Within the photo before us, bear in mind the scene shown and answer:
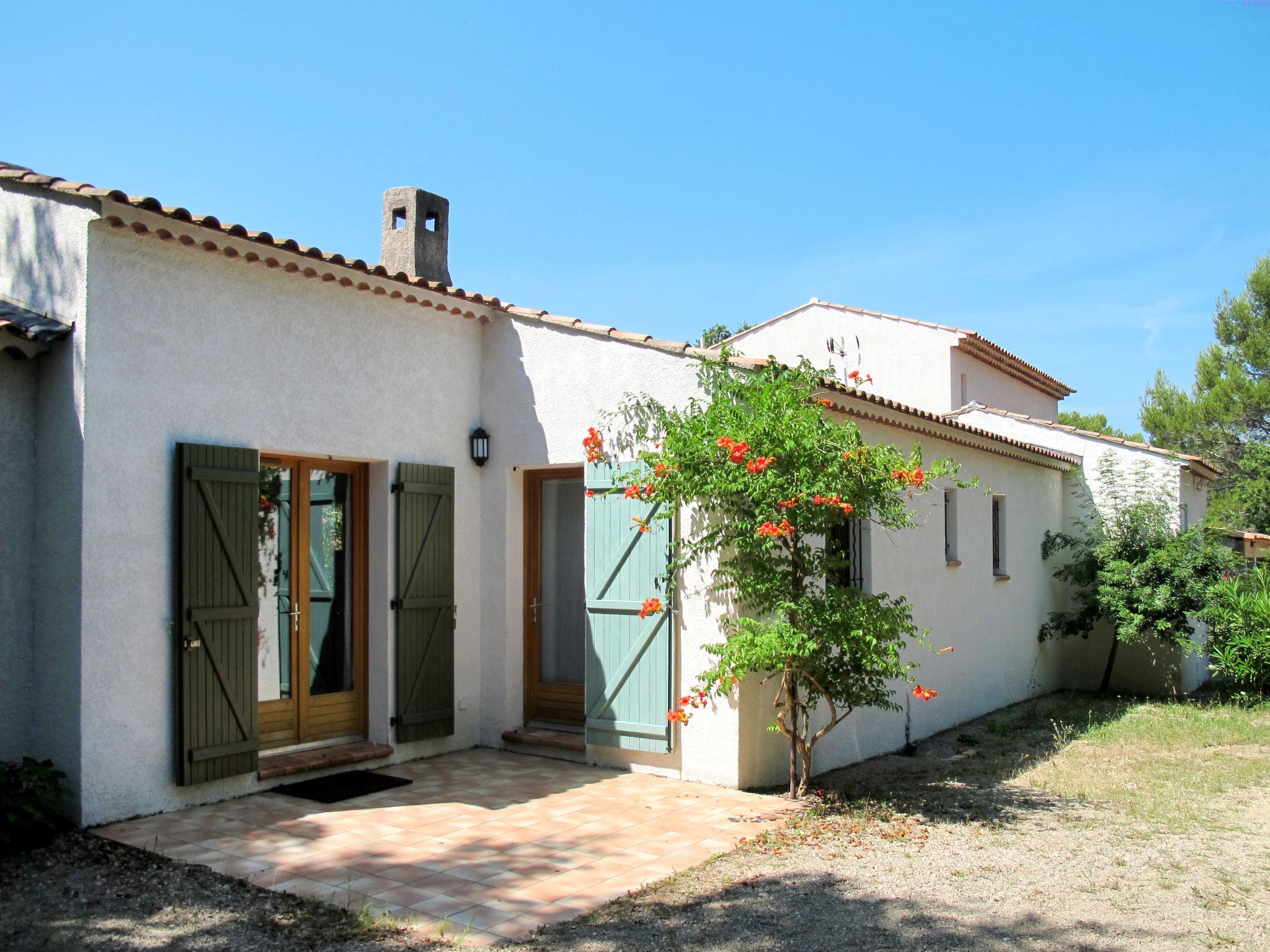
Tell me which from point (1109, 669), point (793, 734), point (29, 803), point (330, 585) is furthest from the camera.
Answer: point (1109, 669)

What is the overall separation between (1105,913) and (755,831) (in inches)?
83.2

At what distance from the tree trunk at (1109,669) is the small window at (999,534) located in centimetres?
242

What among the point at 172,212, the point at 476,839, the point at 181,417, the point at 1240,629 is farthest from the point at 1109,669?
the point at 172,212

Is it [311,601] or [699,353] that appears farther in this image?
[311,601]

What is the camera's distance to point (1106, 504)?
13.5 m

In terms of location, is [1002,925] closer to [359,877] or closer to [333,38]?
[359,877]

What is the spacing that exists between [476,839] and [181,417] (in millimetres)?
3424

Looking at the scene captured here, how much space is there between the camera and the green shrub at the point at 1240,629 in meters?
11.4

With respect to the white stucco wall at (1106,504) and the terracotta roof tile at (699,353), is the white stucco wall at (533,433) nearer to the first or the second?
the terracotta roof tile at (699,353)

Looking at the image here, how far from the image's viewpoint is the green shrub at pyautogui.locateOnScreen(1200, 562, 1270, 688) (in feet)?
37.6

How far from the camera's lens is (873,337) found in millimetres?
18109

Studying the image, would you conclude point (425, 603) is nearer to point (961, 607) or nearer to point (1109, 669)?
point (961, 607)

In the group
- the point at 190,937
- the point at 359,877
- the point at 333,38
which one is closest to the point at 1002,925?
the point at 359,877

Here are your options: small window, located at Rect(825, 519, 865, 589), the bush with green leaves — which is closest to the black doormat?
small window, located at Rect(825, 519, 865, 589)
